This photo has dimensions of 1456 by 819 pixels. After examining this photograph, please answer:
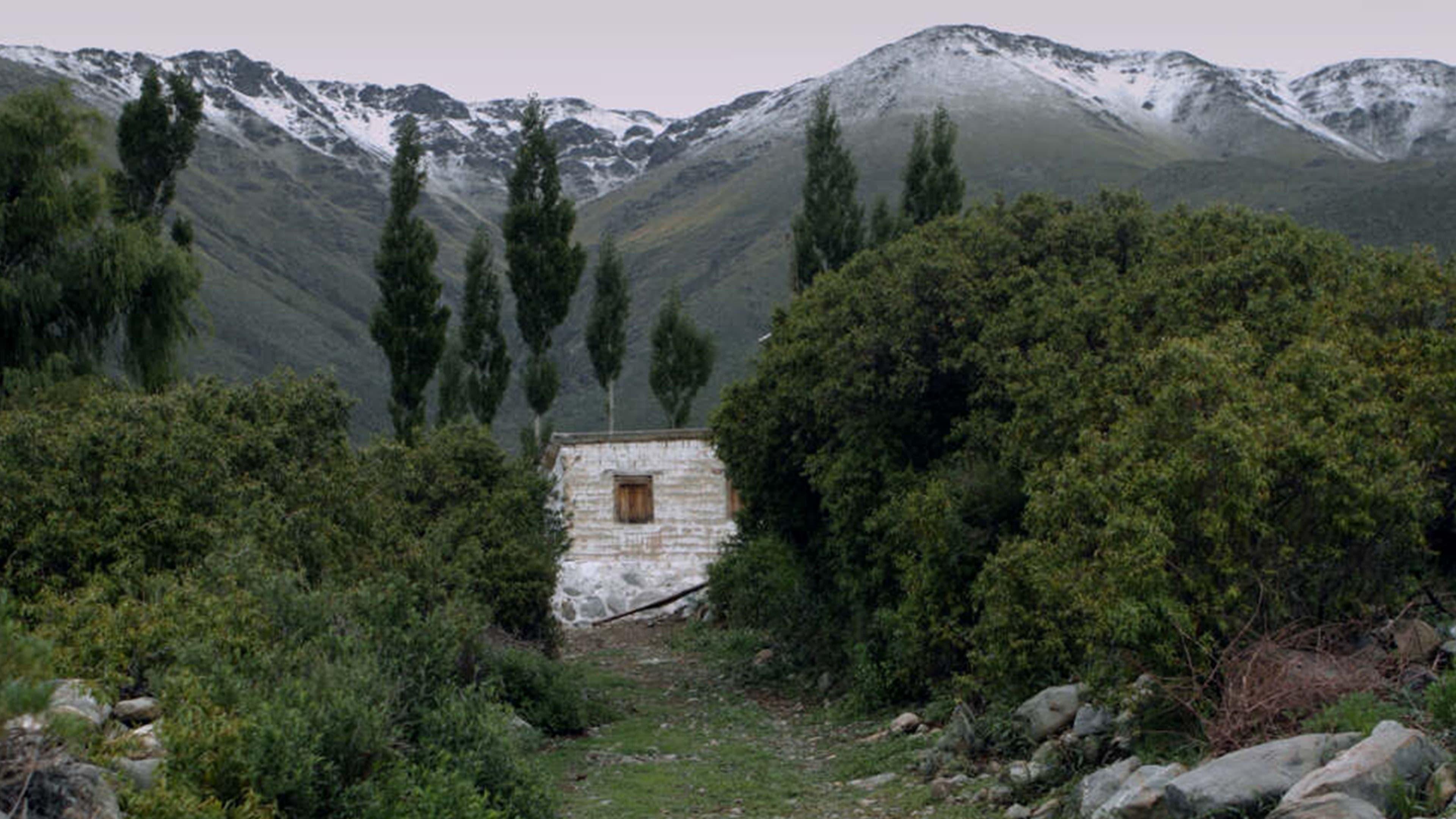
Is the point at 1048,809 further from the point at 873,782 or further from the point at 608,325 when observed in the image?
the point at 608,325

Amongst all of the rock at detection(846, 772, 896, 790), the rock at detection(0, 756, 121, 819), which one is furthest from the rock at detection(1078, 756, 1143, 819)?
the rock at detection(0, 756, 121, 819)

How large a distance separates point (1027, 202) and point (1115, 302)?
11.1ft

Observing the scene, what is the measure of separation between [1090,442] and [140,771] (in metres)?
7.63

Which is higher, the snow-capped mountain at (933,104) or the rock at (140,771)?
the snow-capped mountain at (933,104)

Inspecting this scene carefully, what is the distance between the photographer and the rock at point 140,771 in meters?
7.00

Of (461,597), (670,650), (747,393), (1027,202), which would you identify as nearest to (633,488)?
(670,650)

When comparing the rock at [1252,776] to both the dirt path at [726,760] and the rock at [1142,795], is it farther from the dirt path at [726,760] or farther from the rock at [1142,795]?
the dirt path at [726,760]

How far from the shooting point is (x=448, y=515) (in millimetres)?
16469

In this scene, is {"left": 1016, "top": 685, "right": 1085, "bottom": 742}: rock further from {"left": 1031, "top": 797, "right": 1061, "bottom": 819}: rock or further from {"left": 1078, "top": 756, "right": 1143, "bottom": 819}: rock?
{"left": 1078, "top": 756, "right": 1143, "bottom": 819}: rock

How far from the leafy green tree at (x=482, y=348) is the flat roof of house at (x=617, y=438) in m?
10.9

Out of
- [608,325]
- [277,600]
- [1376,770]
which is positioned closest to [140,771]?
[277,600]

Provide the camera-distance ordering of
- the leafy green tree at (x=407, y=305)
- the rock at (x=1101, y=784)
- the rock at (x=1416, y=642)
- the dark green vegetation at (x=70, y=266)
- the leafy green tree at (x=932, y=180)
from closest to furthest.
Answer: the rock at (x=1101, y=784) < the rock at (x=1416, y=642) < the dark green vegetation at (x=70, y=266) < the leafy green tree at (x=407, y=305) < the leafy green tree at (x=932, y=180)

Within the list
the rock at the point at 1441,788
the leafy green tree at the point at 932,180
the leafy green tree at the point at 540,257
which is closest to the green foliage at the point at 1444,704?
the rock at the point at 1441,788

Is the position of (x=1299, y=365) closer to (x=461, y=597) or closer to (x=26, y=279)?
(x=461, y=597)
